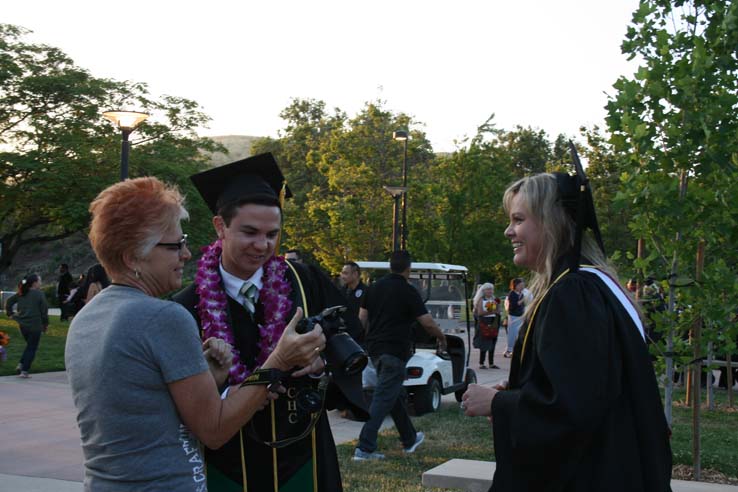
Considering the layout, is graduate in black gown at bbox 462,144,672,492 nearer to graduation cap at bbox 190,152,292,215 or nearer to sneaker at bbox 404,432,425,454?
graduation cap at bbox 190,152,292,215

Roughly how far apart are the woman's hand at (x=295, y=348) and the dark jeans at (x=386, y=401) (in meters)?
6.04

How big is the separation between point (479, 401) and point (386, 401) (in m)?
5.77

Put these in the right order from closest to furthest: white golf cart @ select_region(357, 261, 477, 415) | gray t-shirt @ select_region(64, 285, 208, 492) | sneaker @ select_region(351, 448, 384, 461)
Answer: gray t-shirt @ select_region(64, 285, 208, 492) → sneaker @ select_region(351, 448, 384, 461) → white golf cart @ select_region(357, 261, 477, 415)

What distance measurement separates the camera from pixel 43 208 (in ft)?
90.7

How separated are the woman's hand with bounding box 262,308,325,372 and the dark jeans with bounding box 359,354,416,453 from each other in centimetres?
604

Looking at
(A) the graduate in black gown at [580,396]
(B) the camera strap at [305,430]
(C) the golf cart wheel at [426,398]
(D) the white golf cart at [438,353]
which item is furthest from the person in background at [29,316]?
(A) the graduate in black gown at [580,396]

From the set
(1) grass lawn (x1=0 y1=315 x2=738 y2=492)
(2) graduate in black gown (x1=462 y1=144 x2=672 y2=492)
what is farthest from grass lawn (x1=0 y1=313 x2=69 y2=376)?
(2) graduate in black gown (x1=462 y1=144 x2=672 y2=492)

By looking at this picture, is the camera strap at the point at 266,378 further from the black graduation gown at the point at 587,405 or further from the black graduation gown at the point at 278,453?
the black graduation gown at the point at 587,405

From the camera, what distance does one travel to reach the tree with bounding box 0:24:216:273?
26.0 m

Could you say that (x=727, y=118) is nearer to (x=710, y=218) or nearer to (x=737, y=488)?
(x=710, y=218)

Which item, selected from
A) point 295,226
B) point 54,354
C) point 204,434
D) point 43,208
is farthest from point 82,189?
point 204,434

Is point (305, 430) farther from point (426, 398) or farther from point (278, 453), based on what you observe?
point (426, 398)

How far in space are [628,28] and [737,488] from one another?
3.95 metres

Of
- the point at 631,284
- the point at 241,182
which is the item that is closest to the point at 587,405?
the point at 241,182
